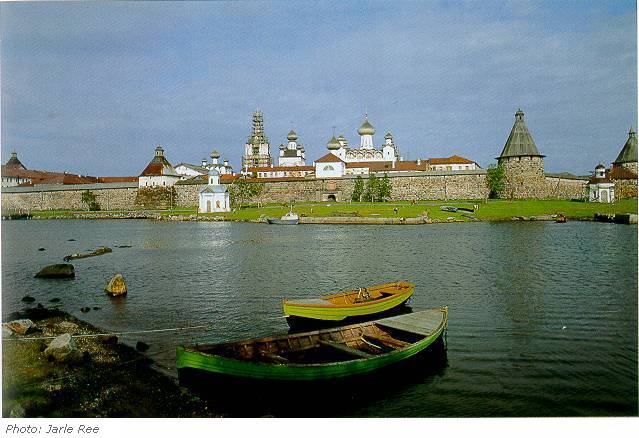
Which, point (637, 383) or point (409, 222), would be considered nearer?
point (637, 383)

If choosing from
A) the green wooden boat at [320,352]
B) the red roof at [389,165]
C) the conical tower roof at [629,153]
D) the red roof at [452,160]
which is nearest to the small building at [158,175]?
the red roof at [389,165]

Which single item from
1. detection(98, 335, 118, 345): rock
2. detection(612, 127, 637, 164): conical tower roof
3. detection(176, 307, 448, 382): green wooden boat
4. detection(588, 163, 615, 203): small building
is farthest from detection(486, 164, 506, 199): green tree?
detection(98, 335, 118, 345): rock

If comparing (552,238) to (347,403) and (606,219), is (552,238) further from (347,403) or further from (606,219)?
(347,403)

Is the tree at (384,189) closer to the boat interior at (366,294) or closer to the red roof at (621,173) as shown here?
the red roof at (621,173)

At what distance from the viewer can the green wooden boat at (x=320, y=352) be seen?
7.84m

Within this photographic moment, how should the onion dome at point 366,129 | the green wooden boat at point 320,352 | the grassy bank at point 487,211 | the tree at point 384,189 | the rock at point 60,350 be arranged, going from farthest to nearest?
the onion dome at point 366,129 → the tree at point 384,189 → the grassy bank at point 487,211 → the rock at point 60,350 → the green wooden boat at point 320,352

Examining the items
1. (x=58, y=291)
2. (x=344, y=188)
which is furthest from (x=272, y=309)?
(x=344, y=188)

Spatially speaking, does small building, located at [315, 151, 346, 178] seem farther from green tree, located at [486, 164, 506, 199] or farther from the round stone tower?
the round stone tower

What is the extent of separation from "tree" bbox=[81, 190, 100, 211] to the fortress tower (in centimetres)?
3286

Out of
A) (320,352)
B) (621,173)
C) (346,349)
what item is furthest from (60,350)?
(621,173)

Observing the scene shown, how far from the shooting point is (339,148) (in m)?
87.2

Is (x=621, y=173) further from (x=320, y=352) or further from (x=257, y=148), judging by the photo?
(x=257, y=148)

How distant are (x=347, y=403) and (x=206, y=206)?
185ft

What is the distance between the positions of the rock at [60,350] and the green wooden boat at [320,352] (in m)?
2.39
